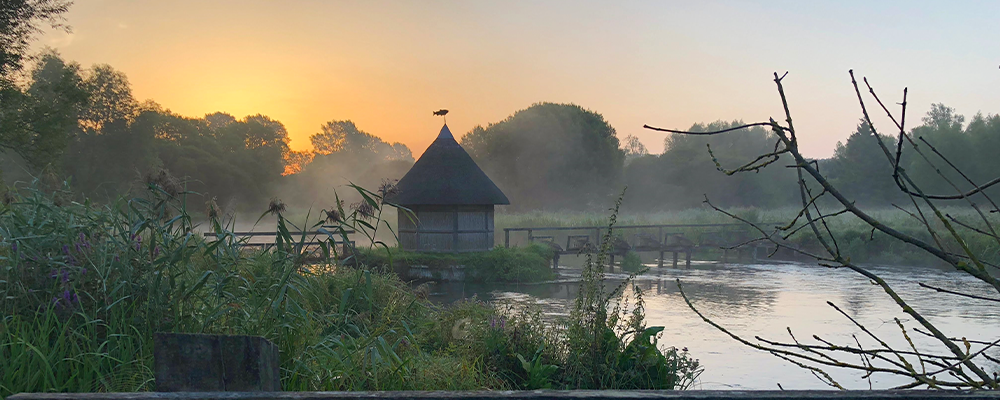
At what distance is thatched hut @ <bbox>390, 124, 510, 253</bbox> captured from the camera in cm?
1938

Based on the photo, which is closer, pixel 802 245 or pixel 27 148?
pixel 27 148

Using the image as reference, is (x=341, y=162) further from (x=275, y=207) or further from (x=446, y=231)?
(x=275, y=207)

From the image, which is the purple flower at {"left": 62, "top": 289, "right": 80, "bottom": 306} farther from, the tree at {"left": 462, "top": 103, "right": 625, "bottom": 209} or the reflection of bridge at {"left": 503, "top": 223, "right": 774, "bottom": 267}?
the tree at {"left": 462, "top": 103, "right": 625, "bottom": 209}

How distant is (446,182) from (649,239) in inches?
293

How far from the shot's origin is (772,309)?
12898mm

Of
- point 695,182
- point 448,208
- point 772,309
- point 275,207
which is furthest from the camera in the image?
point 695,182

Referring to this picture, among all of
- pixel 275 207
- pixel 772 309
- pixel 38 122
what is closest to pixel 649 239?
pixel 772 309

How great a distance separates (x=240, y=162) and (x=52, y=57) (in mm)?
10628

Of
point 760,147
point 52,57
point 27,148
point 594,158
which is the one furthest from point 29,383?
point 760,147

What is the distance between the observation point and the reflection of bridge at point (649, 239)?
21.6 metres

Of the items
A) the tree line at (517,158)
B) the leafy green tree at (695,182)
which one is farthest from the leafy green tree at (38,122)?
the leafy green tree at (695,182)

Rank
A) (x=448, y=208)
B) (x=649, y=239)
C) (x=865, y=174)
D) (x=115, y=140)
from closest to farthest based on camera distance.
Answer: (x=448, y=208), (x=649, y=239), (x=115, y=140), (x=865, y=174)

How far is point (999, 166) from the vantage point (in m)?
36.8

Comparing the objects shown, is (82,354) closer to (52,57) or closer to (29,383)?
(29,383)
